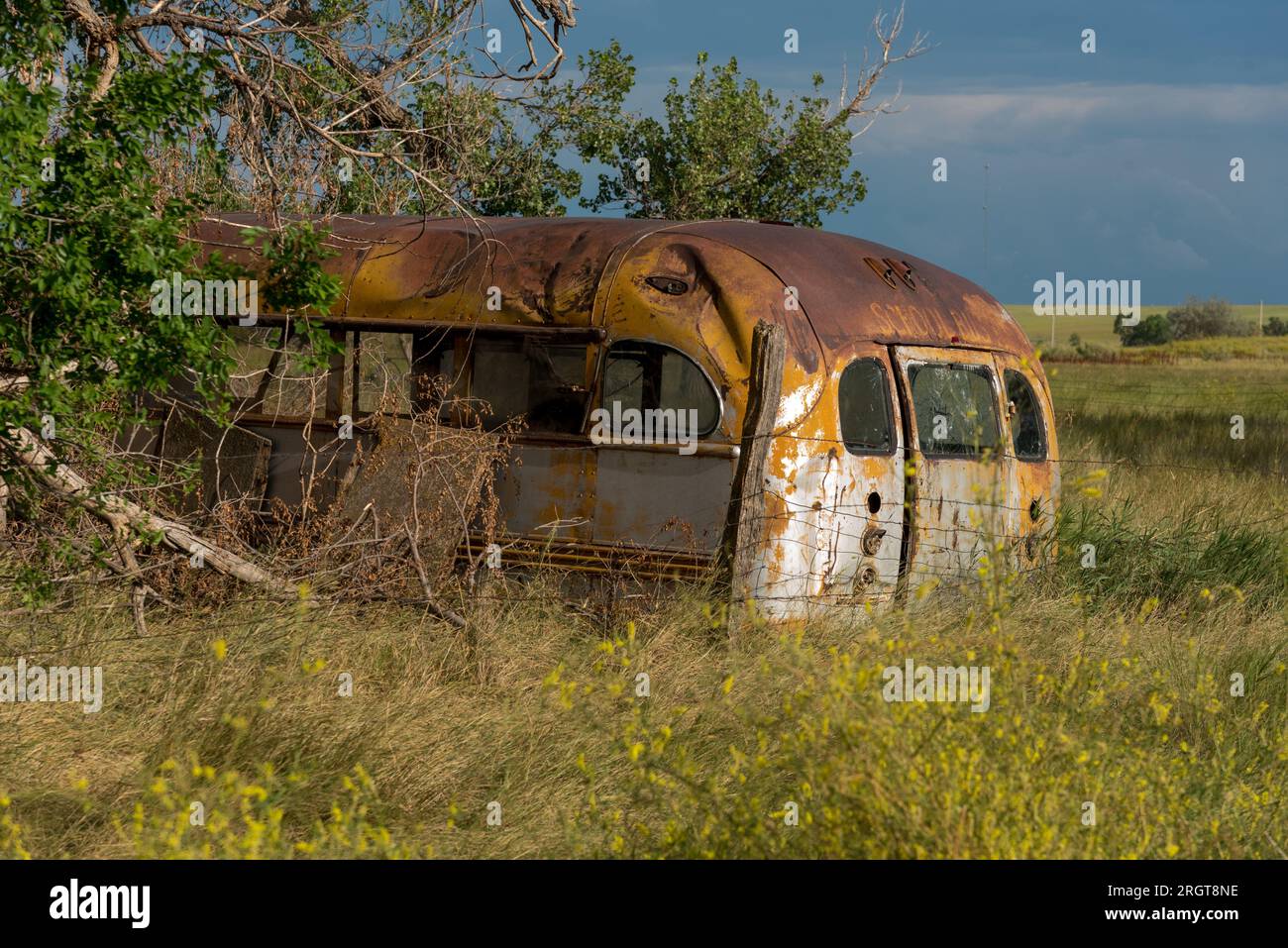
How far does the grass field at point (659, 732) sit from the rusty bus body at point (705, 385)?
0.37 m

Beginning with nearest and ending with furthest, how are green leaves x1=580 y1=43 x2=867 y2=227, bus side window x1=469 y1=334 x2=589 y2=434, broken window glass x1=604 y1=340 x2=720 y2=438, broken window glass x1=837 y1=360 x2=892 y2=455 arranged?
broken window glass x1=604 y1=340 x2=720 y2=438 → broken window glass x1=837 y1=360 x2=892 y2=455 → bus side window x1=469 y1=334 x2=589 y2=434 → green leaves x1=580 y1=43 x2=867 y2=227

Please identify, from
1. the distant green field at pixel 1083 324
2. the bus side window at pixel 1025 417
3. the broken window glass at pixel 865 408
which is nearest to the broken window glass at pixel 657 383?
the broken window glass at pixel 865 408

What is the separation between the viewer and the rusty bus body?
7.50 meters

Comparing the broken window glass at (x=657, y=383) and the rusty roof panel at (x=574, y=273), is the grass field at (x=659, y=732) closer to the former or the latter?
the broken window glass at (x=657, y=383)

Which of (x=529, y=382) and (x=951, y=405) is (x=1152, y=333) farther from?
(x=529, y=382)

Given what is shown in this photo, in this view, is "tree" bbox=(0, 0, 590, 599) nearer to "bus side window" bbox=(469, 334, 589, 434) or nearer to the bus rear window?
"bus side window" bbox=(469, 334, 589, 434)

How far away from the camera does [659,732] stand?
5578 millimetres

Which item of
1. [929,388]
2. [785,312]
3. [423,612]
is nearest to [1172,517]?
[929,388]

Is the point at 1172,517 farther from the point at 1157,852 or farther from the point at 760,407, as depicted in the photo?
the point at 1157,852

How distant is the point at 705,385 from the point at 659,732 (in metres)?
2.53

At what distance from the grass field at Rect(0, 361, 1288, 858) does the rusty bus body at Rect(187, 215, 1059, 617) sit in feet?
1.22

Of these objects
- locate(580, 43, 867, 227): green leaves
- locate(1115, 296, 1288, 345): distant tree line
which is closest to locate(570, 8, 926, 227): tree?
locate(580, 43, 867, 227): green leaves

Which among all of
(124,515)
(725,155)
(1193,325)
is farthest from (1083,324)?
(124,515)
